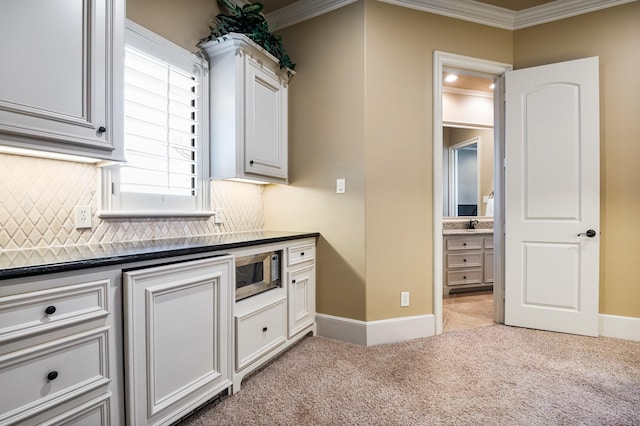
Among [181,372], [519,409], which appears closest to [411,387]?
[519,409]

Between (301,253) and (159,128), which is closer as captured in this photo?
(159,128)

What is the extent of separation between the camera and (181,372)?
162 cm

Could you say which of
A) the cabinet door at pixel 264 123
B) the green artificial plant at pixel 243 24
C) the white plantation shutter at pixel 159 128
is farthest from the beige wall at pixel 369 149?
the white plantation shutter at pixel 159 128

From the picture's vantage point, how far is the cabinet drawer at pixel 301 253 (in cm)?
253

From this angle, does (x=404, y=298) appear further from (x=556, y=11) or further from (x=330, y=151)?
(x=556, y=11)

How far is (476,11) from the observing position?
9.72 ft

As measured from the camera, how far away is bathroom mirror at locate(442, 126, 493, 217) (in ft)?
15.5

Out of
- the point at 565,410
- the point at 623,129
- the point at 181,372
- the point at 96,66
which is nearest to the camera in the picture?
the point at 96,66

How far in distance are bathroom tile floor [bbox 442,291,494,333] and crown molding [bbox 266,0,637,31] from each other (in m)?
2.83

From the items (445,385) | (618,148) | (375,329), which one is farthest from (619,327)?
(375,329)

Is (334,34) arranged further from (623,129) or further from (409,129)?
(623,129)

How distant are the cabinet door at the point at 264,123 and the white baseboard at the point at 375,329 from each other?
1.35 m

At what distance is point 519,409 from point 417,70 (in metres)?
2.54

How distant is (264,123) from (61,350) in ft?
6.57
